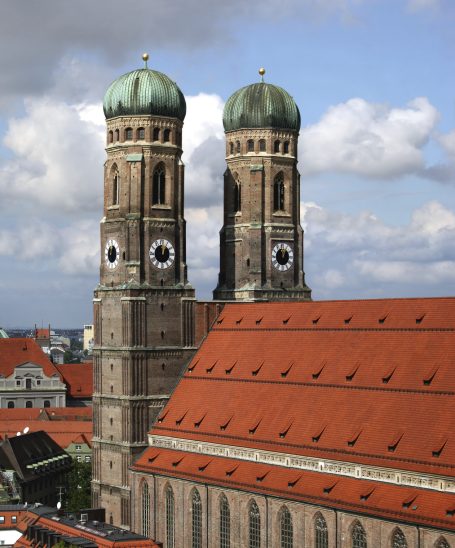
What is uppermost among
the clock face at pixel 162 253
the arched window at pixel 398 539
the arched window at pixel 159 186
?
the arched window at pixel 159 186

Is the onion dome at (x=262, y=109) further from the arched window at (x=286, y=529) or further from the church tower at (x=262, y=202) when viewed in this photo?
the arched window at (x=286, y=529)

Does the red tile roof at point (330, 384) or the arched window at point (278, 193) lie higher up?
the arched window at point (278, 193)

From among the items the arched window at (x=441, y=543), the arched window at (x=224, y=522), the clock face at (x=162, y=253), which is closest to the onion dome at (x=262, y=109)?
the clock face at (x=162, y=253)

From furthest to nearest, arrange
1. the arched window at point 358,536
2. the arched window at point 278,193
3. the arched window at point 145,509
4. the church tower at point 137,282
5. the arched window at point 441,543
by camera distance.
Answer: the arched window at point 278,193, the church tower at point 137,282, the arched window at point 145,509, the arched window at point 358,536, the arched window at point 441,543

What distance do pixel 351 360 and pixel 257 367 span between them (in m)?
11.4

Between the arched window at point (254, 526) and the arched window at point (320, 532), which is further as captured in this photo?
the arched window at point (254, 526)

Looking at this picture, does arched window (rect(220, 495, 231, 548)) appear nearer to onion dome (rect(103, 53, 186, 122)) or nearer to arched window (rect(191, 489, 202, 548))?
arched window (rect(191, 489, 202, 548))

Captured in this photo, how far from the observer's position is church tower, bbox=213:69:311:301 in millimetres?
125375

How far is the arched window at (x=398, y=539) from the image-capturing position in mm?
85062

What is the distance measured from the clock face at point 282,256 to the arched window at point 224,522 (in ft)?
101

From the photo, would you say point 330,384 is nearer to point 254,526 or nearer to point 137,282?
point 254,526

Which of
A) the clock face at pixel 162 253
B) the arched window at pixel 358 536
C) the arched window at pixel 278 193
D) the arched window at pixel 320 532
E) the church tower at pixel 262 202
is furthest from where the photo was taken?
the arched window at pixel 278 193

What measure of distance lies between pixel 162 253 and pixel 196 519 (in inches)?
997

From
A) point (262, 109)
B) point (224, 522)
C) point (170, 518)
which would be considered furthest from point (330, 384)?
point (262, 109)
